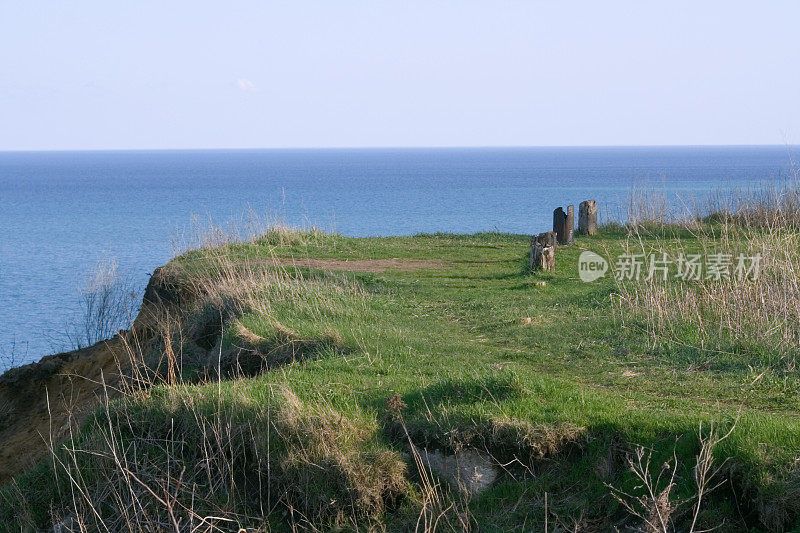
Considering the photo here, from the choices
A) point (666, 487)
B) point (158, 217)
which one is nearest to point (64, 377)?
point (666, 487)

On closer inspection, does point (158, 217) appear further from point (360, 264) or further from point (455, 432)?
point (455, 432)

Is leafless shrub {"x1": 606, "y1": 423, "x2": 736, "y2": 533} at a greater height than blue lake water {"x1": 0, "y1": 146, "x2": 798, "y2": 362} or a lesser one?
greater

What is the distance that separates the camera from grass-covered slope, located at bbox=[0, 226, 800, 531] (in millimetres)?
6473

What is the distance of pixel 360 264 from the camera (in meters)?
16.2

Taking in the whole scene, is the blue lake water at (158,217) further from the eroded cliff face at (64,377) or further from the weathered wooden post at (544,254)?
the weathered wooden post at (544,254)

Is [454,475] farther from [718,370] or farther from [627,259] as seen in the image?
[627,259]

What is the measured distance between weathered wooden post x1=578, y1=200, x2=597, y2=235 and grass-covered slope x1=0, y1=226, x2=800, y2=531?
26.6 feet

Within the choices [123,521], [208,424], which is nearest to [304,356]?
[208,424]

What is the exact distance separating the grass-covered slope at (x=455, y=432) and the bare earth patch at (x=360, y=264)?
4.52 m

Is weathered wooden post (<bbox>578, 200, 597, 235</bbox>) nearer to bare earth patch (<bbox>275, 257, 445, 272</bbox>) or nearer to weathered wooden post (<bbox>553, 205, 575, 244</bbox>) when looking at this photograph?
weathered wooden post (<bbox>553, 205, 575, 244</bbox>)

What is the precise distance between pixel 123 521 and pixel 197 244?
12.3 meters

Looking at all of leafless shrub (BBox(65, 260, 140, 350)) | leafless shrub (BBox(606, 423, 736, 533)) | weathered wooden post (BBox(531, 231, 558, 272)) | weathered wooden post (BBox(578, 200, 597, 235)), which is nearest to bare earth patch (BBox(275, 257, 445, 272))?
weathered wooden post (BBox(531, 231, 558, 272))

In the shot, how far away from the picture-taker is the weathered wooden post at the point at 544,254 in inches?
572

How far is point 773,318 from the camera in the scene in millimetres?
9867
